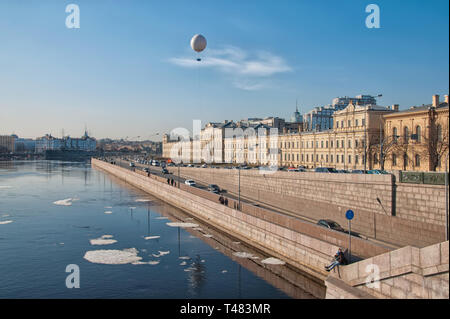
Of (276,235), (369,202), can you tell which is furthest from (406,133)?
(276,235)

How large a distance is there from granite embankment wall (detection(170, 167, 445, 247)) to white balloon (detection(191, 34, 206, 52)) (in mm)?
14602

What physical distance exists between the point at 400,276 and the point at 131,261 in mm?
15818

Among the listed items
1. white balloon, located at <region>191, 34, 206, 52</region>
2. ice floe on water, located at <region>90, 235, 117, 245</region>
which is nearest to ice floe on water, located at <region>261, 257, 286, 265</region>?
ice floe on water, located at <region>90, 235, 117, 245</region>

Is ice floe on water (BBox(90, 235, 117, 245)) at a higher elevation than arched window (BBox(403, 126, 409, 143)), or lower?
lower

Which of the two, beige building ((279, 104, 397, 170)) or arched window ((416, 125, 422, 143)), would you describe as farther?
beige building ((279, 104, 397, 170))

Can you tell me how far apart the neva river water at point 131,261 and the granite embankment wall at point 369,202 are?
7.21 metres

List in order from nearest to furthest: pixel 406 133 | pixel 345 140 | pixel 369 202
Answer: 1. pixel 369 202
2. pixel 406 133
3. pixel 345 140

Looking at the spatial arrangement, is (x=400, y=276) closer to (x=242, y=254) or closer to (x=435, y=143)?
(x=242, y=254)

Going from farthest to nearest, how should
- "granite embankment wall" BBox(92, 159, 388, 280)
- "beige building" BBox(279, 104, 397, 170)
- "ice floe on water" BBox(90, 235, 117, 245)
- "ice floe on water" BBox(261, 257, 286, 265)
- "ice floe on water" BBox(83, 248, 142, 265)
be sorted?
"beige building" BBox(279, 104, 397, 170) < "ice floe on water" BBox(90, 235, 117, 245) < "ice floe on water" BBox(83, 248, 142, 265) < "ice floe on water" BBox(261, 257, 286, 265) < "granite embankment wall" BBox(92, 159, 388, 280)

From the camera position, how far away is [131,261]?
22.9 m

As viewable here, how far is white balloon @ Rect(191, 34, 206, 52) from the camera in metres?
29.9

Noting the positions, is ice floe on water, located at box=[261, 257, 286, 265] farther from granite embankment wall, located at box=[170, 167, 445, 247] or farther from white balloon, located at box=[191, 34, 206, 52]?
white balloon, located at box=[191, 34, 206, 52]

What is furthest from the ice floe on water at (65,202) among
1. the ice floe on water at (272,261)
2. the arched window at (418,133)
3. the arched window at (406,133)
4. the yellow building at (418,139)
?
the arched window at (418,133)
